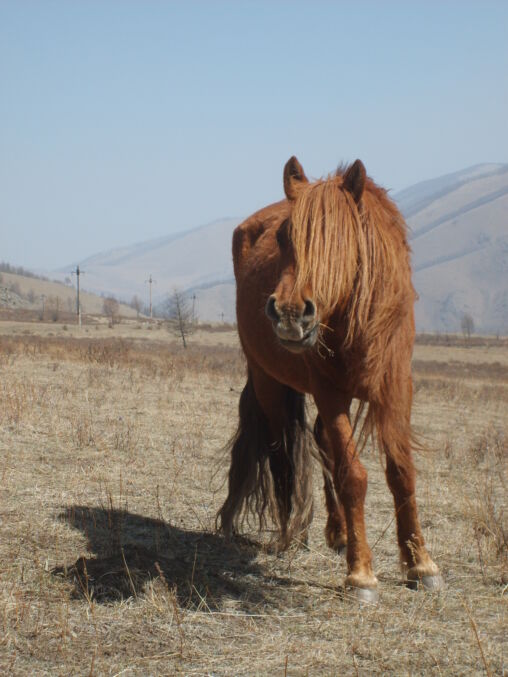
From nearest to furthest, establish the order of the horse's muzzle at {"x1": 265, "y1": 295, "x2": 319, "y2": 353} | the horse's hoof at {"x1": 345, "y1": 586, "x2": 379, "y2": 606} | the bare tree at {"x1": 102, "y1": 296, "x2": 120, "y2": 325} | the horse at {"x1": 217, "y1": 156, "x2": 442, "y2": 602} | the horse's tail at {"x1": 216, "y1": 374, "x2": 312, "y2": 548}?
the horse's muzzle at {"x1": 265, "y1": 295, "x2": 319, "y2": 353} → the horse at {"x1": 217, "y1": 156, "x2": 442, "y2": 602} → the horse's hoof at {"x1": 345, "y1": 586, "x2": 379, "y2": 606} → the horse's tail at {"x1": 216, "y1": 374, "x2": 312, "y2": 548} → the bare tree at {"x1": 102, "y1": 296, "x2": 120, "y2": 325}

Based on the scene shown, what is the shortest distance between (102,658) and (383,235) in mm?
2629

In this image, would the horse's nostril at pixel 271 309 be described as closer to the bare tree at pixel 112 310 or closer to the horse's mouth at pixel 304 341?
the horse's mouth at pixel 304 341

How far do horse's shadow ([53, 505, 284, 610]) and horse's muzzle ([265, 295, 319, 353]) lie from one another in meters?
1.37

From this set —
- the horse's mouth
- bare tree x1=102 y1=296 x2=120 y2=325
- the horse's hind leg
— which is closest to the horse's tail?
the horse's hind leg

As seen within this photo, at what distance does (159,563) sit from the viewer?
472cm

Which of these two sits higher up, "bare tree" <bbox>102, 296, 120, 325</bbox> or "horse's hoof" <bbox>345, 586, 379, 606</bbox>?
"bare tree" <bbox>102, 296, 120, 325</bbox>

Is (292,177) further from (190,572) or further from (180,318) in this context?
(180,318)

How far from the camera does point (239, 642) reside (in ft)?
12.0

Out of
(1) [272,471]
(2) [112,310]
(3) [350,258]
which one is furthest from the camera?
(2) [112,310]

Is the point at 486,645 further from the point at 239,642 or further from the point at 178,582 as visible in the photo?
the point at 178,582

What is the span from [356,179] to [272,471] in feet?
8.25

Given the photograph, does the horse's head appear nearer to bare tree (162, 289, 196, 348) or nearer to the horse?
the horse

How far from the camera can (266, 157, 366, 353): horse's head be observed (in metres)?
3.72

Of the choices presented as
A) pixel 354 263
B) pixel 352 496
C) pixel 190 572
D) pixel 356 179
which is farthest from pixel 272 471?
pixel 356 179
